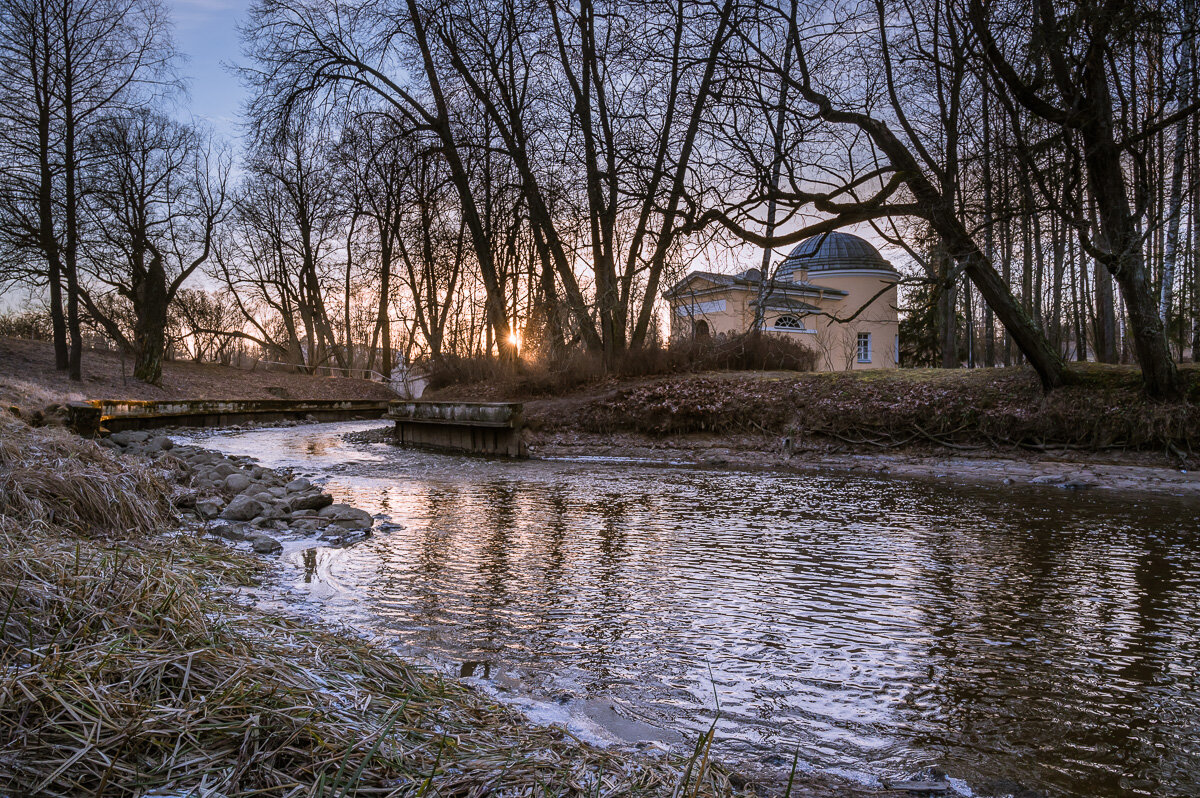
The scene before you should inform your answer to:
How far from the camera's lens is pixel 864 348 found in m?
34.8

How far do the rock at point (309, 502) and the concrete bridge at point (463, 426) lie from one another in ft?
23.9

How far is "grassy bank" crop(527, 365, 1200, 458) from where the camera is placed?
33.7ft

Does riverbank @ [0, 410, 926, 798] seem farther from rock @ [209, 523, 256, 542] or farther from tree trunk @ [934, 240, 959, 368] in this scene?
tree trunk @ [934, 240, 959, 368]

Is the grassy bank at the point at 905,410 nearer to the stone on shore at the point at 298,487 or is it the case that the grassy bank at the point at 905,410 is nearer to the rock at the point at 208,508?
the stone on shore at the point at 298,487

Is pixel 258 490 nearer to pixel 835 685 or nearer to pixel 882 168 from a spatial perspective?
pixel 835 685

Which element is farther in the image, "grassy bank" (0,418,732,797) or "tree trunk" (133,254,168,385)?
"tree trunk" (133,254,168,385)

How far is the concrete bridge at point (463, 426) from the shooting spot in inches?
565

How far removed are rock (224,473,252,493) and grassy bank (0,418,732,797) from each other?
4340 mm

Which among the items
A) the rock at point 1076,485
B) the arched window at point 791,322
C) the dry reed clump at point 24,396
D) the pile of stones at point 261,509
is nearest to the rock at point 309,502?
the pile of stones at point 261,509

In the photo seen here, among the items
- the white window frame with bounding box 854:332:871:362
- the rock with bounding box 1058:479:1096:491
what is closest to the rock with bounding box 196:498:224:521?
the rock with bounding box 1058:479:1096:491

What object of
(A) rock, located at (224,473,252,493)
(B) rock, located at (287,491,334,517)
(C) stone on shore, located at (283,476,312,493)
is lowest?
(B) rock, located at (287,491,334,517)

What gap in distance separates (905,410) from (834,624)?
9.51 m

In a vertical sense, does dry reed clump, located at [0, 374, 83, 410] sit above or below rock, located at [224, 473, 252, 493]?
above

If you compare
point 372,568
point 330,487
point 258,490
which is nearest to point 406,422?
point 330,487
